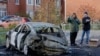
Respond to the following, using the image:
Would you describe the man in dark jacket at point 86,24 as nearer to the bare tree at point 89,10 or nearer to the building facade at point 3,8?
the bare tree at point 89,10

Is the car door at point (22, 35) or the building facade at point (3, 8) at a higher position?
the building facade at point (3, 8)

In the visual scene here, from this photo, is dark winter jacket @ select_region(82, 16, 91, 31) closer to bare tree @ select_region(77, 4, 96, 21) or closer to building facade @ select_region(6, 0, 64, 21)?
bare tree @ select_region(77, 4, 96, 21)

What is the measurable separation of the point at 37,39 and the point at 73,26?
0.27 metres

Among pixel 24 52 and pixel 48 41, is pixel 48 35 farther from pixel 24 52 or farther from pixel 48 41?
pixel 24 52

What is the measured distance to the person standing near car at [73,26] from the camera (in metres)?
1.84

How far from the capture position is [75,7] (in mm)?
1867

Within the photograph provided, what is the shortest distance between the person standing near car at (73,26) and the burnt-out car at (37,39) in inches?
3.6

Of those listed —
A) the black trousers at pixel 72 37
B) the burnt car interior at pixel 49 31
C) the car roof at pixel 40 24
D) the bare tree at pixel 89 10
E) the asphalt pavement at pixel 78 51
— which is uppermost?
the bare tree at pixel 89 10

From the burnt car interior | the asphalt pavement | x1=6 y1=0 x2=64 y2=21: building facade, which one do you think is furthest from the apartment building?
the asphalt pavement

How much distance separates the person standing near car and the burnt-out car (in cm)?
9

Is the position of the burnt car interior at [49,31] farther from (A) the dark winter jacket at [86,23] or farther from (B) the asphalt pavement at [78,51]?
(A) the dark winter jacket at [86,23]

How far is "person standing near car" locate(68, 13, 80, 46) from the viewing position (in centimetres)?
184

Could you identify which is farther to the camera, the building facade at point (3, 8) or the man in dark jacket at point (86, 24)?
the man in dark jacket at point (86, 24)

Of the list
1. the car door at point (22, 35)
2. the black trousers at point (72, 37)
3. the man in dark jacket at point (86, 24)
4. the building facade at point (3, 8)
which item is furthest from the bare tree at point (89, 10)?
the building facade at point (3, 8)
